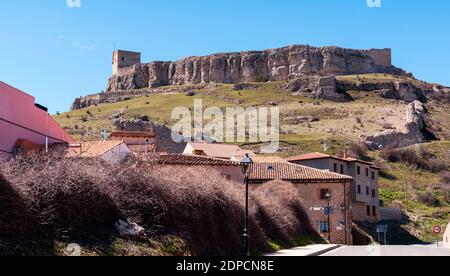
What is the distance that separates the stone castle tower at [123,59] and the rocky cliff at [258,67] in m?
2.57

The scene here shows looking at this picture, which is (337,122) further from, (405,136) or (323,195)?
(323,195)

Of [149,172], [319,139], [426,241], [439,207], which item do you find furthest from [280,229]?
[319,139]

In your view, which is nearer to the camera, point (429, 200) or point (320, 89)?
point (429, 200)

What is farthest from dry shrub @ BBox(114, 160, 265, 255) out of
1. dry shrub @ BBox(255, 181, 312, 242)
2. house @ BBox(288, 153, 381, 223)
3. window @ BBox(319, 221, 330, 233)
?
house @ BBox(288, 153, 381, 223)

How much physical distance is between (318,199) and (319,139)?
161 ft

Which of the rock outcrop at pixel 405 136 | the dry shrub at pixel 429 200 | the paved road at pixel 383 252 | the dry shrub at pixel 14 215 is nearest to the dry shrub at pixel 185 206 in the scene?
the dry shrub at pixel 14 215

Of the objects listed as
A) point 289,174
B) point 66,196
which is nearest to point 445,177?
point 289,174

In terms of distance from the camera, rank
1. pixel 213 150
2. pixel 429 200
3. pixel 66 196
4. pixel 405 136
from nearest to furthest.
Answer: pixel 66 196
pixel 213 150
pixel 429 200
pixel 405 136

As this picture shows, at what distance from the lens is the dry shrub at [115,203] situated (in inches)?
557

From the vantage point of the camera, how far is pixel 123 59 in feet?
632

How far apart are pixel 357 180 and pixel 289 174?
20.0 metres

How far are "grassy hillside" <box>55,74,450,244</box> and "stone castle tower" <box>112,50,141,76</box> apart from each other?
23.7 metres

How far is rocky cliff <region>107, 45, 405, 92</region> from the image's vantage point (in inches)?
6860

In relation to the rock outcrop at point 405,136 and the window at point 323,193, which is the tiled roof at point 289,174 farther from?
the rock outcrop at point 405,136
